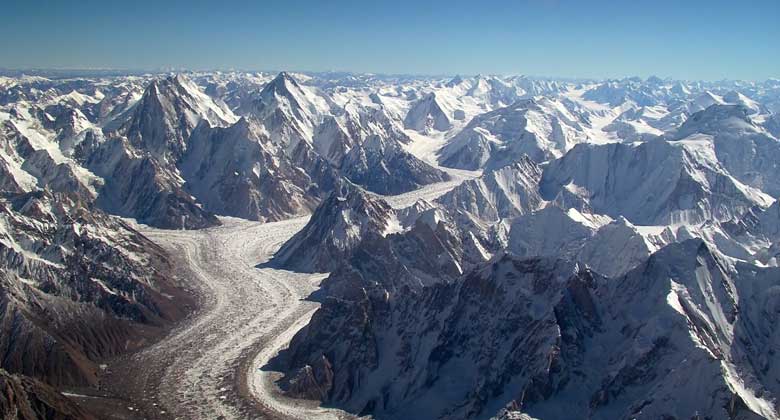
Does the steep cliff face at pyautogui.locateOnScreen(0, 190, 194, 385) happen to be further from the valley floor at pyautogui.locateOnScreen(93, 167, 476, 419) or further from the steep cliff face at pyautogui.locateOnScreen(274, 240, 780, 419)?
the steep cliff face at pyautogui.locateOnScreen(274, 240, 780, 419)

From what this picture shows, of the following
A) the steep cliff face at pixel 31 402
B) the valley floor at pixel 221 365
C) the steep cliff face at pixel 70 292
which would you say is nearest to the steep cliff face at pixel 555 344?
the valley floor at pixel 221 365

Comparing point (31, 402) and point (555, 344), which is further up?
point (555, 344)

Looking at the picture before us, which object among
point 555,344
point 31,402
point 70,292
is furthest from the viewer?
point 70,292

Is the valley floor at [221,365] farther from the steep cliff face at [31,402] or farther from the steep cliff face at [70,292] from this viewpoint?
the steep cliff face at [31,402]

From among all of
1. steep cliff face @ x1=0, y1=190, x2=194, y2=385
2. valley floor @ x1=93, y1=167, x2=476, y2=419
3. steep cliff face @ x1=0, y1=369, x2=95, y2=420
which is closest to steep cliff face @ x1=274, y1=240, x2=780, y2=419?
valley floor @ x1=93, y1=167, x2=476, y2=419

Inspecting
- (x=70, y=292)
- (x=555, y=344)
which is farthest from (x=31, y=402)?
(x=555, y=344)

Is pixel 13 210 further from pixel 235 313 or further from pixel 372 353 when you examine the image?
pixel 372 353

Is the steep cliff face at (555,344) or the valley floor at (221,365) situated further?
the valley floor at (221,365)

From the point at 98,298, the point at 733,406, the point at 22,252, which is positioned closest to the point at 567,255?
the point at 733,406

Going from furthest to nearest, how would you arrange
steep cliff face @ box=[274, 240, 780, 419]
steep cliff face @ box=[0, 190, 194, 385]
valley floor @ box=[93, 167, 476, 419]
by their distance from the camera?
steep cliff face @ box=[0, 190, 194, 385] < valley floor @ box=[93, 167, 476, 419] < steep cliff face @ box=[274, 240, 780, 419]

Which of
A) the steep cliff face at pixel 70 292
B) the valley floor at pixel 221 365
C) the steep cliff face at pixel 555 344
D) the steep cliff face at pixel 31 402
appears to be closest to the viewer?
the steep cliff face at pixel 555 344

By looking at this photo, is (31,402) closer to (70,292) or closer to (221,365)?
(221,365)
